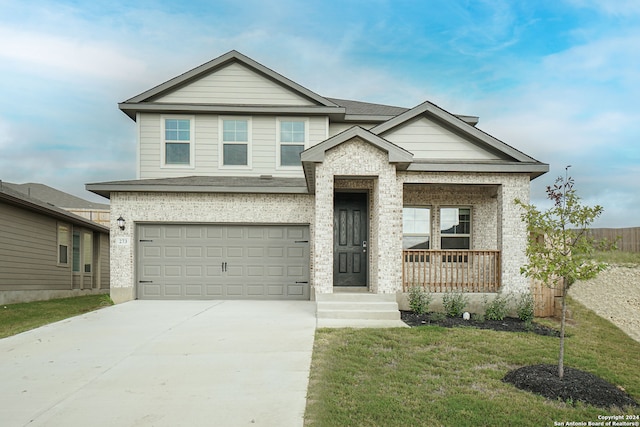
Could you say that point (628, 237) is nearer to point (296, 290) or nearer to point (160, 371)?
point (296, 290)

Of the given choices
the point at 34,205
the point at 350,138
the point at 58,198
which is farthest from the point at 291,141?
the point at 58,198

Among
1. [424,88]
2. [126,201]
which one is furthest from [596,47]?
[126,201]

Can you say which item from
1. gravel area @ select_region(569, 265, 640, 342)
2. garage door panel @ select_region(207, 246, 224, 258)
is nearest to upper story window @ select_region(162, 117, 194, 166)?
garage door panel @ select_region(207, 246, 224, 258)

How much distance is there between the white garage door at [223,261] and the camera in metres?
13.1

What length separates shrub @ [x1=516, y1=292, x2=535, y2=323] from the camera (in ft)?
34.6

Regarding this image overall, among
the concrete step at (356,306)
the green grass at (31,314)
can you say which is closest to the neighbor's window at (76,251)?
the green grass at (31,314)

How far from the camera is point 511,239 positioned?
11328 millimetres

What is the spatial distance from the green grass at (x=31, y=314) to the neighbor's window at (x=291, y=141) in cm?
637

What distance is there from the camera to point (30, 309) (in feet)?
42.6

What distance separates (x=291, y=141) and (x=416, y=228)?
464 cm

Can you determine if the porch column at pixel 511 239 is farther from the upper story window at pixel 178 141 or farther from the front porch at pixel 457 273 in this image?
the upper story window at pixel 178 141

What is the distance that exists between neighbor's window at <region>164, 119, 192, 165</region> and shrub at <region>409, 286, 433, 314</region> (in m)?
7.75

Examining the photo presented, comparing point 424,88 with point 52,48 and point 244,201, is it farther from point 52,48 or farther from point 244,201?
point 52,48

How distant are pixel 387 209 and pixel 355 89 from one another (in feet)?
36.8
